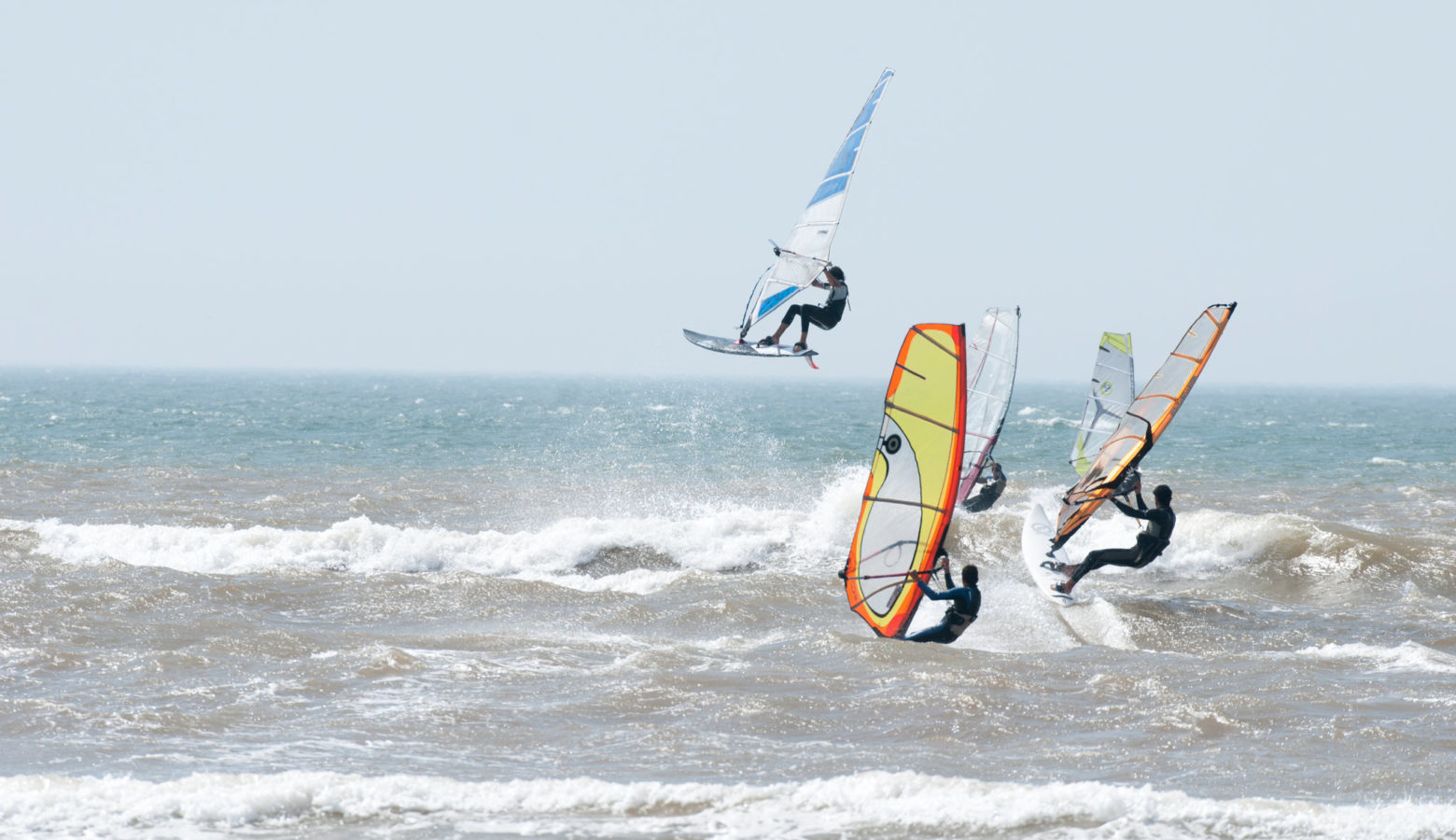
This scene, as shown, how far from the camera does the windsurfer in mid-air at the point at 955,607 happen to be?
8.95m

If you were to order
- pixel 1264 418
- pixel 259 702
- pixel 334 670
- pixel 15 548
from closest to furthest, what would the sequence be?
pixel 259 702
pixel 334 670
pixel 15 548
pixel 1264 418

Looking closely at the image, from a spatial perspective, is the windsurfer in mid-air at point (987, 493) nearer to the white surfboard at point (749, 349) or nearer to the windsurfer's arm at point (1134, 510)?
the windsurfer's arm at point (1134, 510)

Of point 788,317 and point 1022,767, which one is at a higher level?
point 788,317

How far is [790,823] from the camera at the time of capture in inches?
234

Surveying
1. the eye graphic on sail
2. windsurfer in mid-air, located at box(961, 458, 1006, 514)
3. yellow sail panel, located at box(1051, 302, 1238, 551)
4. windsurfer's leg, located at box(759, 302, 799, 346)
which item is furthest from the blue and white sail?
the eye graphic on sail

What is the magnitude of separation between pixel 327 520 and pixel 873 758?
39.8 feet

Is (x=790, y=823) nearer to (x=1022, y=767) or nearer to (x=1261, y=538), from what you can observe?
(x=1022, y=767)

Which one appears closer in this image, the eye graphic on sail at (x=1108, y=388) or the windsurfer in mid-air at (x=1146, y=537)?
the windsurfer in mid-air at (x=1146, y=537)

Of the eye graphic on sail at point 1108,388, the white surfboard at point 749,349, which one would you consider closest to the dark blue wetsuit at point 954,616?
the white surfboard at point 749,349

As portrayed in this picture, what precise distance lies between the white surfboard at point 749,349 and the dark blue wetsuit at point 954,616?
2.20m

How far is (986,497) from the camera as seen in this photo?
43.7 ft

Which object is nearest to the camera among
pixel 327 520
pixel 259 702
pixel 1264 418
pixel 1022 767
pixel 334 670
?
pixel 1022 767

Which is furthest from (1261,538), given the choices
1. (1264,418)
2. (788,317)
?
(1264,418)

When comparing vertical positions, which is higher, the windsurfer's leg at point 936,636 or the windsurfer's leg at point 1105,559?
the windsurfer's leg at point 1105,559
